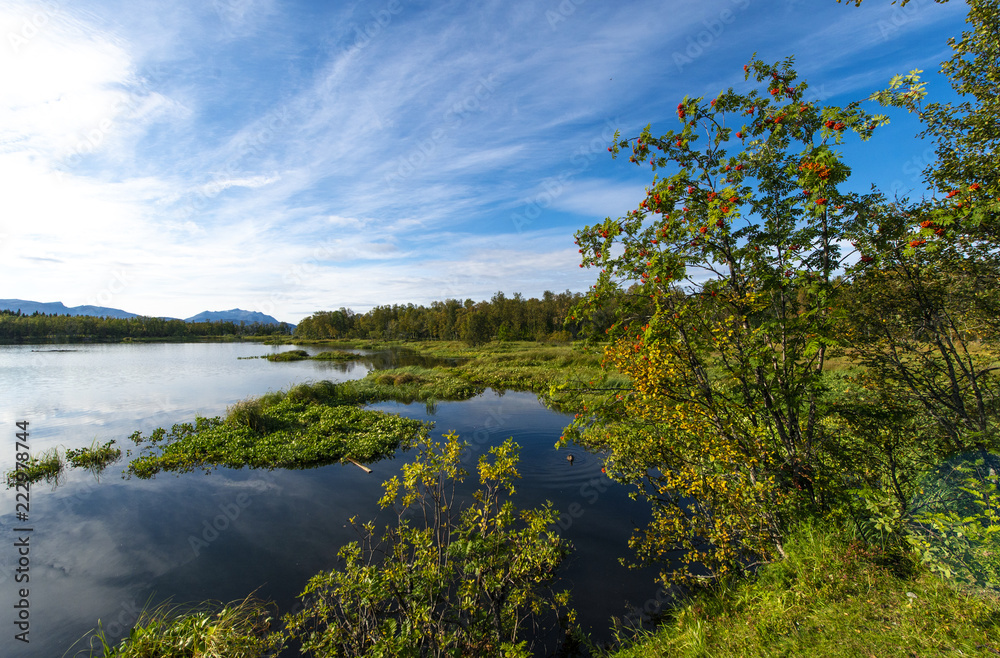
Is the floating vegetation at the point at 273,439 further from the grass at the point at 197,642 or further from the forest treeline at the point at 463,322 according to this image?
the forest treeline at the point at 463,322

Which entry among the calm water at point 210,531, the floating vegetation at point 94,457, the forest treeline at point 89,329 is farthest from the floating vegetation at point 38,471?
the forest treeline at point 89,329

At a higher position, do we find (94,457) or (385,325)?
(385,325)

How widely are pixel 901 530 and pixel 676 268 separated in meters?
4.68

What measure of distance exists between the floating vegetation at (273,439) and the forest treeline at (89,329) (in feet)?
423

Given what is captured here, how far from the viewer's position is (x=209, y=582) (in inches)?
346

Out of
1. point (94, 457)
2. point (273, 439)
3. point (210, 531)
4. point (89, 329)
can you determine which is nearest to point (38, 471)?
point (94, 457)

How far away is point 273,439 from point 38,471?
7.90 m

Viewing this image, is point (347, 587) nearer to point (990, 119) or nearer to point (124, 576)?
point (124, 576)

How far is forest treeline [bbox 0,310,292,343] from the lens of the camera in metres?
99.6

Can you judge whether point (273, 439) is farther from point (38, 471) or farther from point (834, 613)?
point (834, 613)

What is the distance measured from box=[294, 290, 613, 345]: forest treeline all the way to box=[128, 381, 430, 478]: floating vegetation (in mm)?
45716

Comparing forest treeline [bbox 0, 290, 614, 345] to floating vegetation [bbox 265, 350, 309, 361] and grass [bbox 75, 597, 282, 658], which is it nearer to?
floating vegetation [bbox 265, 350, 309, 361]

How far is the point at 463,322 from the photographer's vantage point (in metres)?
95.6

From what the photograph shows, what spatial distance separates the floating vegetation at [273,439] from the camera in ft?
53.2
